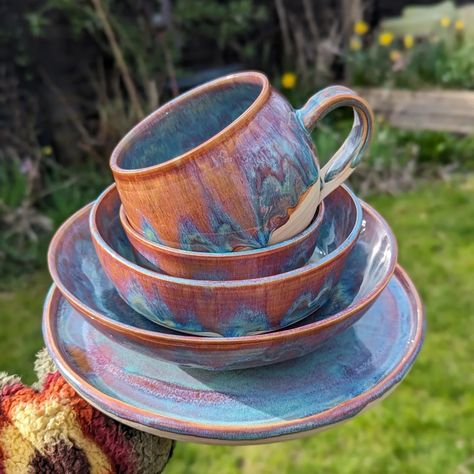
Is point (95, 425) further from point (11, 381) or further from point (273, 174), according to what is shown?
point (273, 174)

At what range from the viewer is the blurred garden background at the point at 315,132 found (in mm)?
1707

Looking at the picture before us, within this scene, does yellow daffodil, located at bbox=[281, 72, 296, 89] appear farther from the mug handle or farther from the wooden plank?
the mug handle

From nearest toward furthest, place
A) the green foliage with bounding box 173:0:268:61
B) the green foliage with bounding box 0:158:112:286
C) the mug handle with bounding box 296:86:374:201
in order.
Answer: the mug handle with bounding box 296:86:374:201, the green foliage with bounding box 0:158:112:286, the green foliage with bounding box 173:0:268:61

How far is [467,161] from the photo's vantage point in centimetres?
319

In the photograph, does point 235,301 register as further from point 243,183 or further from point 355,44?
point 355,44

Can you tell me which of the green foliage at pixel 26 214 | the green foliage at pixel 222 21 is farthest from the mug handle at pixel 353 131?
the green foliage at pixel 222 21

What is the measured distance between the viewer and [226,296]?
58 centimetres

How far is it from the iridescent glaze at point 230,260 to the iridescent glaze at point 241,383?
104mm

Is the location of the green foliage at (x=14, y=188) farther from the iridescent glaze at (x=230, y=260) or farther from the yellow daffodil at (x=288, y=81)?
the iridescent glaze at (x=230, y=260)

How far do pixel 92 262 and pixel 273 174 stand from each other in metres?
0.29

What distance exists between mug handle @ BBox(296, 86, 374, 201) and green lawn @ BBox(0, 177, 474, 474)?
0.92 metres

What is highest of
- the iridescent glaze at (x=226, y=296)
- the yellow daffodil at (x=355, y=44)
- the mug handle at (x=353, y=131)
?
the mug handle at (x=353, y=131)

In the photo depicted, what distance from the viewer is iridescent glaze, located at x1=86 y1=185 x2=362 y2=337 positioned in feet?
1.90

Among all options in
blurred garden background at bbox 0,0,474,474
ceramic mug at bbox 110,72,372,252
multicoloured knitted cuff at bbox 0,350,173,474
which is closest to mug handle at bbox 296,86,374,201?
ceramic mug at bbox 110,72,372,252
